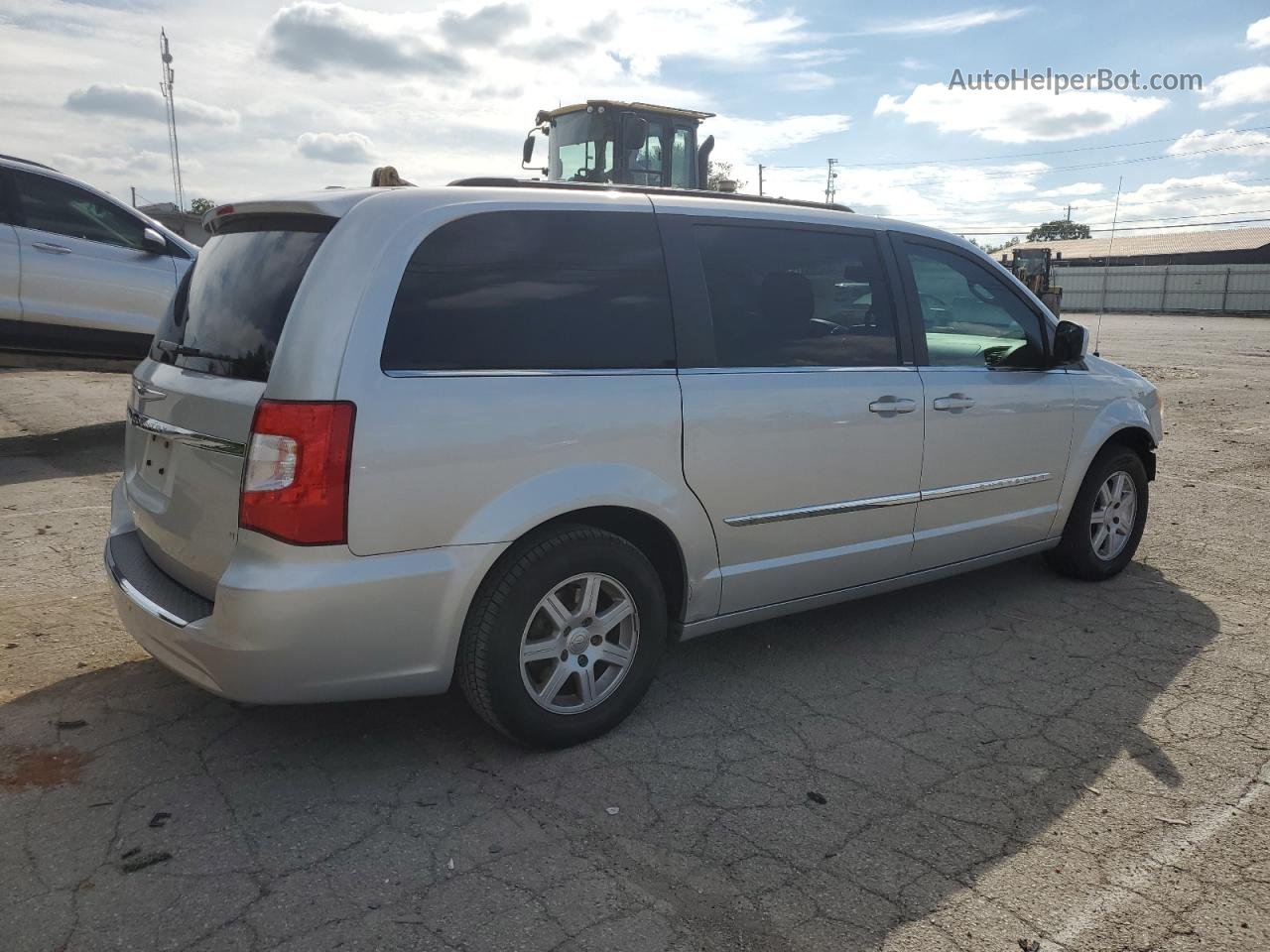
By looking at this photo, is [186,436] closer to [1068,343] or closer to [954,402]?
[954,402]

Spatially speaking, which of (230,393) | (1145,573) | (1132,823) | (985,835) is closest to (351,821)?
(230,393)

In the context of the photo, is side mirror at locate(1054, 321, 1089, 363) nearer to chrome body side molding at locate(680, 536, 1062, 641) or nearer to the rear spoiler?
chrome body side molding at locate(680, 536, 1062, 641)

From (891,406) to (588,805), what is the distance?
2071 millimetres

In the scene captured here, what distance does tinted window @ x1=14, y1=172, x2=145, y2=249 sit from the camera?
26.7ft

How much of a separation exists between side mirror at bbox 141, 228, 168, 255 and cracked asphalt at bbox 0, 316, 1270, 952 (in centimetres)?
466

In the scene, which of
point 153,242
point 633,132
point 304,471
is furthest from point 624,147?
point 304,471

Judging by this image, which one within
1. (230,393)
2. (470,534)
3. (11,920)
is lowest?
(11,920)

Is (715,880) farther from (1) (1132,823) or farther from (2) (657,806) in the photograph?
(1) (1132,823)

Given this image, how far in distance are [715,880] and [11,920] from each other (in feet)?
5.81

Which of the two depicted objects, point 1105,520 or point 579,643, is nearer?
point 579,643

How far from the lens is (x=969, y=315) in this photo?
4.72 m

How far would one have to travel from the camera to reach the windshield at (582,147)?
43.1 ft

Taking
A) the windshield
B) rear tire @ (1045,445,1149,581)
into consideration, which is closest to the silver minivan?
rear tire @ (1045,445,1149,581)

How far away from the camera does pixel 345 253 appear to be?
9.88ft
